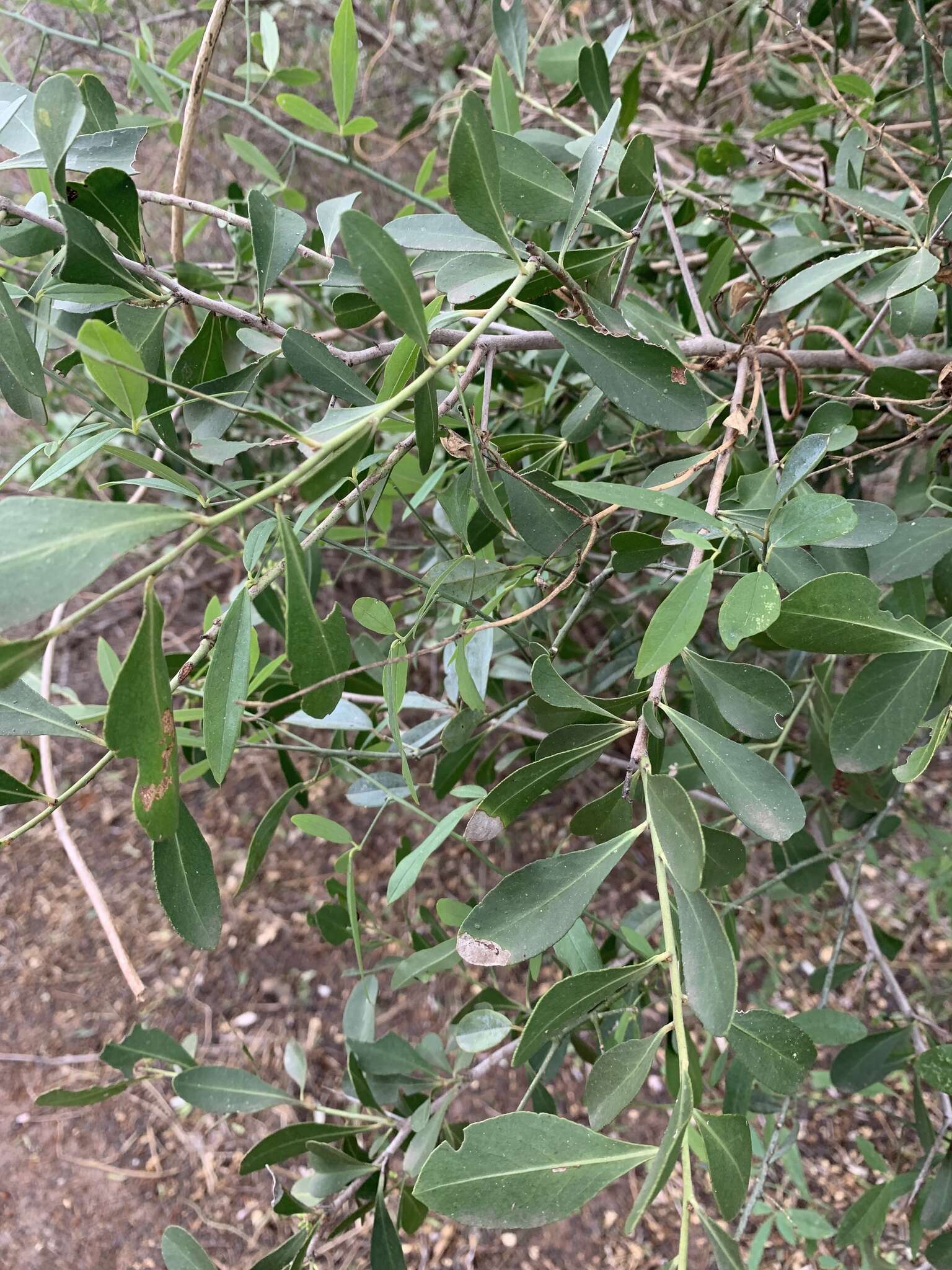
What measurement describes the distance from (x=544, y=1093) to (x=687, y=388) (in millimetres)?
593

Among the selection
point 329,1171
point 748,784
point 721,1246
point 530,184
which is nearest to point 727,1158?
point 721,1246

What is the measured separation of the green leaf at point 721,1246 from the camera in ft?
1.04

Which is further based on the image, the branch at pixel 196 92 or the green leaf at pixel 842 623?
the branch at pixel 196 92

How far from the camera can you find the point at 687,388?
34cm

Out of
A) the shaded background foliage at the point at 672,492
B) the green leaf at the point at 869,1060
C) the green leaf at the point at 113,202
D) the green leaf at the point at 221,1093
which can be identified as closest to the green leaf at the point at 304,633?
the shaded background foliage at the point at 672,492

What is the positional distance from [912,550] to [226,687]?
39 cm

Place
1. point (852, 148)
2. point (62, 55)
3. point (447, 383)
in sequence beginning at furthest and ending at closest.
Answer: point (62, 55)
point (447, 383)
point (852, 148)

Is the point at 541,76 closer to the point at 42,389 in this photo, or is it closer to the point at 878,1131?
the point at 42,389

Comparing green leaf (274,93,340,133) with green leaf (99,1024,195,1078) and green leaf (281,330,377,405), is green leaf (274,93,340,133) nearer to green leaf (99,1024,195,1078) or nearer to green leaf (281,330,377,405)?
green leaf (281,330,377,405)

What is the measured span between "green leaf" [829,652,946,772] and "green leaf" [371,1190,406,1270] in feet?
1.46

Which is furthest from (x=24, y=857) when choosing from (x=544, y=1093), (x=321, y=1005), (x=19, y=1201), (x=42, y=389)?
(x=42, y=389)

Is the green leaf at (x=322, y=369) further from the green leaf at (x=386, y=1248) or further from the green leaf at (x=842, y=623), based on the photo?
the green leaf at (x=386, y=1248)

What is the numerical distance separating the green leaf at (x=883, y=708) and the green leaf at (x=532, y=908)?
130 millimetres

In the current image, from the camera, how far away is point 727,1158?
0.32 m
